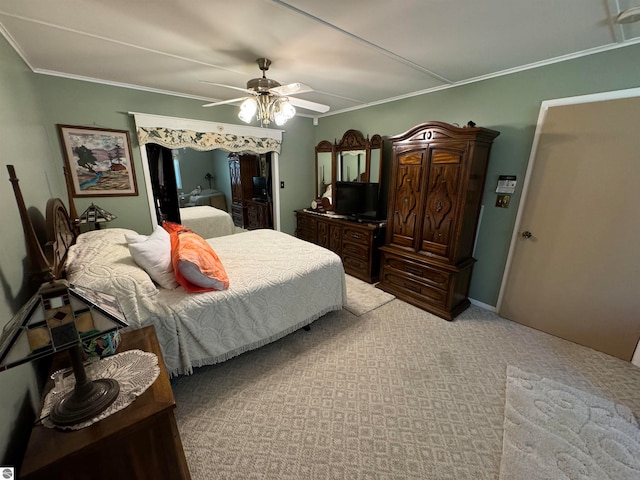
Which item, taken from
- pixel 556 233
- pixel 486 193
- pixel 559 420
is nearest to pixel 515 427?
pixel 559 420

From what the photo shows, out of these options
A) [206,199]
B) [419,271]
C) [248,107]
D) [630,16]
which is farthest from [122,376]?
[206,199]

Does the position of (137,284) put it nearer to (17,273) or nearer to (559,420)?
(17,273)

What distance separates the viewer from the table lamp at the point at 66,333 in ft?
2.50

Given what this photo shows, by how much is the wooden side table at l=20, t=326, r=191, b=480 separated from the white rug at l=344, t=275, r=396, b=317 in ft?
6.67

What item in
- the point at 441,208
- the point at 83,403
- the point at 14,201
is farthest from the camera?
the point at 441,208

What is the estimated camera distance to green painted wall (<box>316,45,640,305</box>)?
196cm

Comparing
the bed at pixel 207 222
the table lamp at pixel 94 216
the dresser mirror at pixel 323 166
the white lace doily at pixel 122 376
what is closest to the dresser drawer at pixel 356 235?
the dresser mirror at pixel 323 166

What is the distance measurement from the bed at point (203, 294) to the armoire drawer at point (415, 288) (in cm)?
89

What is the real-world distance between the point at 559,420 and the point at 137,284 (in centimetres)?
277

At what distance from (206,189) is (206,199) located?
0.47 meters

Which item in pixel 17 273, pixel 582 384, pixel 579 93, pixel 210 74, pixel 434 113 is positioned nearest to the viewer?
pixel 17 273

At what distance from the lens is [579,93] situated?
2.07 metres

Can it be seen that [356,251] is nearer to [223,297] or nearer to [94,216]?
[223,297]

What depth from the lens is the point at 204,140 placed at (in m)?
3.44
